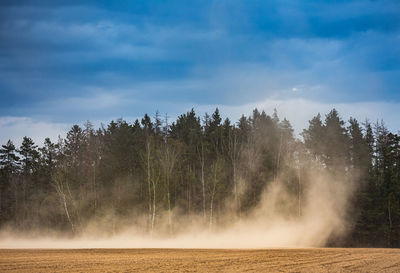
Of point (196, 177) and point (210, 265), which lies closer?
point (210, 265)

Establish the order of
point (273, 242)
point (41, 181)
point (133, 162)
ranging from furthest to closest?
point (41, 181) < point (133, 162) < point (273, 242)

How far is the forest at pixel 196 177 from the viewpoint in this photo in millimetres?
44875

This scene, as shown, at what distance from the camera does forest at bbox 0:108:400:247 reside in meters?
44.9

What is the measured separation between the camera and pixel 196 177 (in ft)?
171

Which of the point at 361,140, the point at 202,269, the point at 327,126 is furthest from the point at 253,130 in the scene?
the point at 202,269

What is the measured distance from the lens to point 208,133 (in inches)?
2363

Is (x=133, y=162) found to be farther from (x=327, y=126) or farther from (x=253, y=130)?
(x=327, y=126)

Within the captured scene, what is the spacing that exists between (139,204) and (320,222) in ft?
73.3

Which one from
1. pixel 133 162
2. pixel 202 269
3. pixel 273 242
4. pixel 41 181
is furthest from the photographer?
pixel 41 181

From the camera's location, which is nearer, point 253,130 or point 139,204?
point 139,204

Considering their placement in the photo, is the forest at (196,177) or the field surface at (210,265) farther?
the forest at (196,177)

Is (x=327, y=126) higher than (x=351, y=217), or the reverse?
(x=327, y=126)

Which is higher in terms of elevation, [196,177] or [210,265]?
[196,177]

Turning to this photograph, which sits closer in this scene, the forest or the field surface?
the field surface
